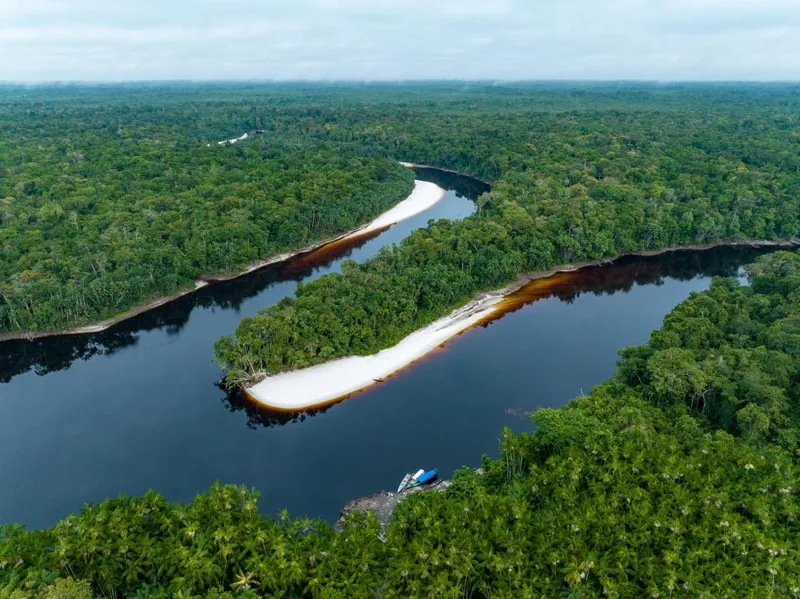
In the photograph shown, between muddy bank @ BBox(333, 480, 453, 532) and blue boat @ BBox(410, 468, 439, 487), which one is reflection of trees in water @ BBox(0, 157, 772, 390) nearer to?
muddy bank @ BBox(333, 480, 453, 532)

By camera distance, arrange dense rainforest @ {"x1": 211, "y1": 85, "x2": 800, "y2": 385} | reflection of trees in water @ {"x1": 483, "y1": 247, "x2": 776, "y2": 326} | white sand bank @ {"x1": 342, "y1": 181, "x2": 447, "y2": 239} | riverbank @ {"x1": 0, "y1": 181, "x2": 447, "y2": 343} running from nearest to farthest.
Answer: dense rainforest @ {"x1": 211, "y1": 85, "x2": 800, "y2": 385}
riverbank @ {"x1": 0, "y1": 181, "x2": 447, "y2": 343}
reflection of trees in water @ {"x1": 483, "y1": 247, "x2": 776, "y2": 326}
white sand bank @ {"x1": 342, "y1": 181, "x2": 447, "y2": 239}

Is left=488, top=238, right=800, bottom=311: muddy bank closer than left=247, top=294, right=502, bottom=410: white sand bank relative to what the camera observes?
No

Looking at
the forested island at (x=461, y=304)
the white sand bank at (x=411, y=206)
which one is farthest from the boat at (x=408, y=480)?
the white sand bank at (x=411, y=206)

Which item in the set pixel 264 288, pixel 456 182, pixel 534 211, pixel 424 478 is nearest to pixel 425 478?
pixel 424 478

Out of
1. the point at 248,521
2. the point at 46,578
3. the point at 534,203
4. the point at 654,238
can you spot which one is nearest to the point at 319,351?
the point at 248,521

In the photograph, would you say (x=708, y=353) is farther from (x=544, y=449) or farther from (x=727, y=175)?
(x=727, y=175)

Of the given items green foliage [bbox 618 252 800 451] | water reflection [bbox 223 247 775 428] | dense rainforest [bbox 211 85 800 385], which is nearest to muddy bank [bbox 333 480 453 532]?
dense rainforest [bbox 211 85 800 385]
